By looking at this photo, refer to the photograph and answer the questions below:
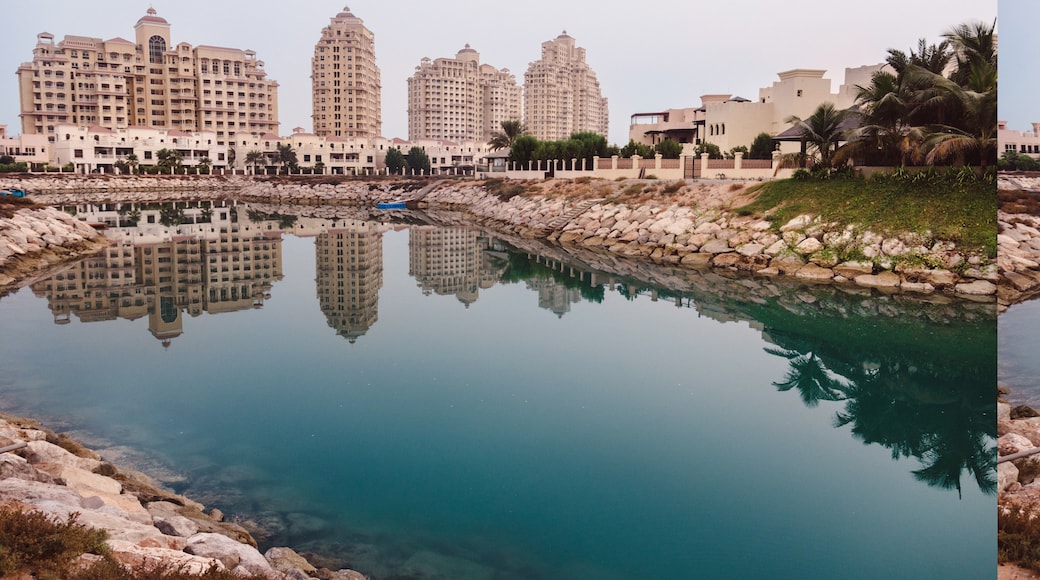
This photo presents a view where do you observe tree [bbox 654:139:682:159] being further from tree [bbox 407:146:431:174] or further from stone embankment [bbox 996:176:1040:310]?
tree [bbox 407:146:431:174]

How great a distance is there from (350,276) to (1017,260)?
19.5 m

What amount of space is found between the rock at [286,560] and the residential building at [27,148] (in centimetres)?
9847

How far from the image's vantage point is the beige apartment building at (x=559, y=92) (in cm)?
13562

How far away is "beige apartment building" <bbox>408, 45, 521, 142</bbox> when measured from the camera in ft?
429

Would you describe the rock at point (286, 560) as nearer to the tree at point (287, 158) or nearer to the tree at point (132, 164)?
the tree at point (132, 164)

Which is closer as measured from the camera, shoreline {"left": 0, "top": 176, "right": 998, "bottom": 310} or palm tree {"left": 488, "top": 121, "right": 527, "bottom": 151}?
shoreline {"left": 0, "top": 176, "right": 998, "bottom": 310}

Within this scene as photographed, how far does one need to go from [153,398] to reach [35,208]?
2455 centimetres

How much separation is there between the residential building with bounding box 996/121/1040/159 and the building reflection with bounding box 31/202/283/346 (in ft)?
49.6

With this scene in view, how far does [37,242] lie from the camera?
2611 centimetres

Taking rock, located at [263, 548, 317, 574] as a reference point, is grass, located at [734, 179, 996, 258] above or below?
above

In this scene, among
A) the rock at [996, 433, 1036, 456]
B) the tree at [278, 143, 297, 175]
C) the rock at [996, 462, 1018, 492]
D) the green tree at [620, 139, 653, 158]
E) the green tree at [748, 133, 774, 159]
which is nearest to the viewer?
the rock at [996, 462, 1018, 492]

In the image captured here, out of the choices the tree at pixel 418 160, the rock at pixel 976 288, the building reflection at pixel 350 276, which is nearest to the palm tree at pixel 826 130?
the rock at pixel 976 288

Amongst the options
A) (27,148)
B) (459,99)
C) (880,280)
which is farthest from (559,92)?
(880,280)

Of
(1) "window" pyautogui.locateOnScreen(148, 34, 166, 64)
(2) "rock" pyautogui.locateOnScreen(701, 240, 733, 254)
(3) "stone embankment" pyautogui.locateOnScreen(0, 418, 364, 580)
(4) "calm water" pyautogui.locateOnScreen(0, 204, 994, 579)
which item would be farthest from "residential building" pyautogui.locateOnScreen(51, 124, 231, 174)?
(3) "stone embankment" pyautogui.locateOnScreen(0, 418, 364, 580)
